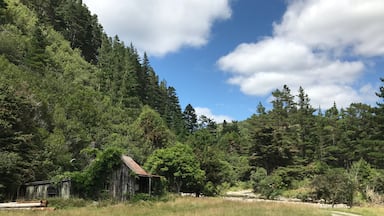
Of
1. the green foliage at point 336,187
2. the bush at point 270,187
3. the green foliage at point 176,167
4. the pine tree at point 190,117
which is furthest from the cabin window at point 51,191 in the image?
the pine tree at point 190,117

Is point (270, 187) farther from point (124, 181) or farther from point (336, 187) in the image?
point (124, 181)

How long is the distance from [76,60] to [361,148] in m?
56.2

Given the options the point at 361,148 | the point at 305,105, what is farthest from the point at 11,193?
the point at 305,105

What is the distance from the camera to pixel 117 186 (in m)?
35.6

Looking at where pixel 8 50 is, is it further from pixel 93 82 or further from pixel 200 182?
pixel 200 182

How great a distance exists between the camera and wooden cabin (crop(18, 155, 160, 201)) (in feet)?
107

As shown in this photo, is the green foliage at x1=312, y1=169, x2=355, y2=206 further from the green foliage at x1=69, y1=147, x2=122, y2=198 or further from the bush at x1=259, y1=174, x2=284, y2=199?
the green foliage at x1=69, y1=147, x2=122, y2=198

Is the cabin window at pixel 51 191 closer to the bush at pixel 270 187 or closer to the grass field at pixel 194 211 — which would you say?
the grass field at pixel 194 211

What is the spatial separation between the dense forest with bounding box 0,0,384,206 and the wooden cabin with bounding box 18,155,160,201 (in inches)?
45.6

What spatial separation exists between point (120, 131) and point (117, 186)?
971 inches

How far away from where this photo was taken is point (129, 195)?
35.7m

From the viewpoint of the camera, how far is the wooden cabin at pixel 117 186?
107 feet

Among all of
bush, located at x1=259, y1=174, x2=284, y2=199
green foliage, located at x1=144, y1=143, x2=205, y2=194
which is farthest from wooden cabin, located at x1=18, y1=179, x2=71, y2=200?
bush, located at x1=259, y1=174, x2=284, y2=199

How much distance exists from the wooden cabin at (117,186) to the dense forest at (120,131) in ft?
3.80
